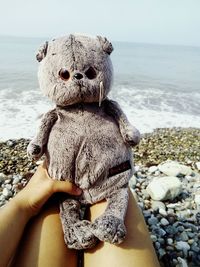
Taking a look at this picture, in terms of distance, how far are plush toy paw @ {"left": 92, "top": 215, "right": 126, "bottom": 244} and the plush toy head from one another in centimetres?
59

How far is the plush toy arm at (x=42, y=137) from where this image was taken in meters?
1.75

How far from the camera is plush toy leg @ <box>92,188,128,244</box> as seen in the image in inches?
57.7

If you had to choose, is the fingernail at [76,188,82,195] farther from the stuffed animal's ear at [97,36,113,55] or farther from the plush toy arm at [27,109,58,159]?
the stuffed animal's ear at [97,36,113,55]

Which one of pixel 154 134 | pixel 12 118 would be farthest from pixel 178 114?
pixel 12 118

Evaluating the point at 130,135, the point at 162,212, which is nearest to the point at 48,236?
the point at 130,135

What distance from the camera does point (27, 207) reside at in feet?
5.59

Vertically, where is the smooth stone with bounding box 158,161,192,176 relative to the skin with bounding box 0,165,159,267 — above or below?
below

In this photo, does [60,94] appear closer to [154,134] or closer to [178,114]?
[154,134]

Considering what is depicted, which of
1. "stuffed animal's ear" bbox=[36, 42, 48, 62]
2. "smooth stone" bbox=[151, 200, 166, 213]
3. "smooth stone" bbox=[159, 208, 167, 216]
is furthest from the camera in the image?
"smooth stone" bbox=[151, 200, 166, 213]

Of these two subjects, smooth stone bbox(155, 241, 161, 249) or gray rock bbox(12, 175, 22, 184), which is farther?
gray rock bbox(12, 175, 22, 184)

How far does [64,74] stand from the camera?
66.8 inches

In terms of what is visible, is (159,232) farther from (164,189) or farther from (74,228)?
(74,228)

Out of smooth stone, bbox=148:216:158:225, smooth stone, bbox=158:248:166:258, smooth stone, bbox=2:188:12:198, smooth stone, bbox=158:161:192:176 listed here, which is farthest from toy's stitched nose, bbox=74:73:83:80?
smooth stone, bbox=158:161:192:176

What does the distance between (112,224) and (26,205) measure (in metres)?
0.47
